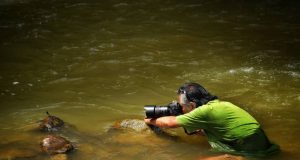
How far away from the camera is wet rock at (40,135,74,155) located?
205 inches

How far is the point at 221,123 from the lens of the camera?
4.92m

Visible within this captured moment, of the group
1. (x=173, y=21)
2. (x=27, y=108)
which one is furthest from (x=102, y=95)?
(x=173, y=21)

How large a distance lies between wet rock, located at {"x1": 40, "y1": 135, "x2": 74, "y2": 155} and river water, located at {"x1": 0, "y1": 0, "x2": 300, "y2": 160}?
12 centimetres

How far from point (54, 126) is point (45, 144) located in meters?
0.67

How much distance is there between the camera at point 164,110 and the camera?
5.42m

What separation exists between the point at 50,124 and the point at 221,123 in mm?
2448

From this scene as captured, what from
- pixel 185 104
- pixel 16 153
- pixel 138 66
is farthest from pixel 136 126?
pixel 138 66

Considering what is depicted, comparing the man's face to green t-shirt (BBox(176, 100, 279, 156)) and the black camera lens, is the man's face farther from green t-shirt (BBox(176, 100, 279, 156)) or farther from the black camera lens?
the black camera lens

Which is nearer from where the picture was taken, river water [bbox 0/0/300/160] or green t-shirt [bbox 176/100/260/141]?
green t-shirt [bbox 176/100/260/141]

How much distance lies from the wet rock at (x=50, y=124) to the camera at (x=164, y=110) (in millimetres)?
1352

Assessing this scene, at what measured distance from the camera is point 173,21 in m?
11.8

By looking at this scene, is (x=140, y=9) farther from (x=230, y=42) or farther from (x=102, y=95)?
(x=102, y=95)

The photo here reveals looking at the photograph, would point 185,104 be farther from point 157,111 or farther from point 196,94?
point 157,111

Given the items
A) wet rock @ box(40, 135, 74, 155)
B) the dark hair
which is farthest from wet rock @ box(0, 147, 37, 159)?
the dark hair
